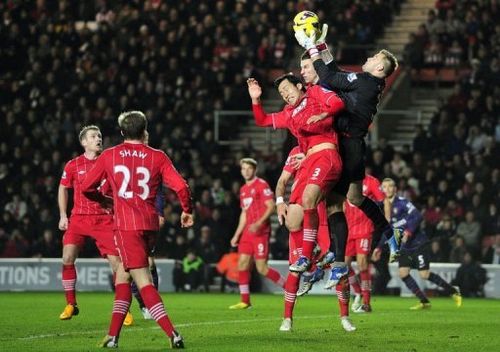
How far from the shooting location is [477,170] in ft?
79.4

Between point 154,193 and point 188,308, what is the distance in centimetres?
734

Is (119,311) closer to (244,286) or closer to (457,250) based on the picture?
(244,286)

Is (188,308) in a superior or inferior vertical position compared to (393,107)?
inferior

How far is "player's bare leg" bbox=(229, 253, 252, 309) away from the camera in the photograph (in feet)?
59.6

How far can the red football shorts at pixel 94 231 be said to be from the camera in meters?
14.0

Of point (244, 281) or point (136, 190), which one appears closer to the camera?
point (136, 190)

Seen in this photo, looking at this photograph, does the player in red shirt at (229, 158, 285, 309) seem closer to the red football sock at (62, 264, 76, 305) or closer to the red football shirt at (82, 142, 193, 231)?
the red football sock at (62, 264, 76, 305)

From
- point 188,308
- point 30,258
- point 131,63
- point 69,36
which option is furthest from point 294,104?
point 69,36

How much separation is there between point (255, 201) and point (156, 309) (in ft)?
28.8

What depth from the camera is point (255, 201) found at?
1895 cm

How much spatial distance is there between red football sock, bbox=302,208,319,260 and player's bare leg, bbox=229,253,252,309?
596cm

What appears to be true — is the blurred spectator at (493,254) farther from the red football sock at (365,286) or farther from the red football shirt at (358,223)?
the red football sock at (365,286)

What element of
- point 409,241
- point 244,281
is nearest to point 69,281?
point 244,281

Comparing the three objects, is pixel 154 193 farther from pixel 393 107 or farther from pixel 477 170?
pixel 393 107
